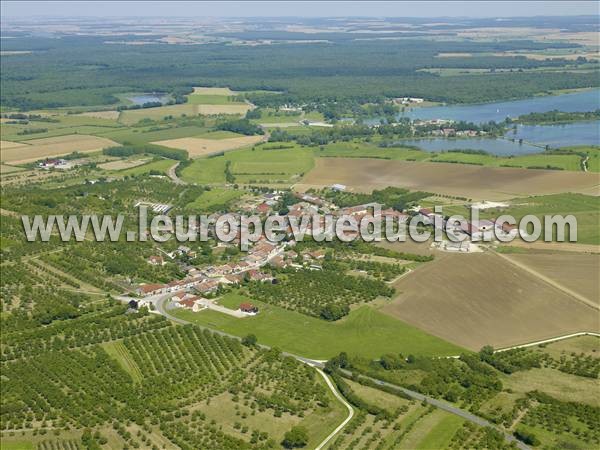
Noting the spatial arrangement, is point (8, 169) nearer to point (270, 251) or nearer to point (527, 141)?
point (270, 251)

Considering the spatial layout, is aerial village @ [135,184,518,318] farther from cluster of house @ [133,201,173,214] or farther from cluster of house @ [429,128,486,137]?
cluster of house @ [429,128,486,137]

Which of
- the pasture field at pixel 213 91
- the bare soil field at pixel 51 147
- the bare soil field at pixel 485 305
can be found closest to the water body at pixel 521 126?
the pasture field at pixel 213 91

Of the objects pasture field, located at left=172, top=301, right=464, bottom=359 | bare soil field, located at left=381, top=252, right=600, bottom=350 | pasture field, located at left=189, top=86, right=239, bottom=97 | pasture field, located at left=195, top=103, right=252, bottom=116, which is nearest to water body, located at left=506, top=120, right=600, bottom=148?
pasture field, located at left=195, top=103, right=252, bottom=116

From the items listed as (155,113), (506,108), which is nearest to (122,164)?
(155,113)

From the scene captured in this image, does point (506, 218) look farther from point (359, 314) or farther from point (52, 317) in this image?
point (52, 317)

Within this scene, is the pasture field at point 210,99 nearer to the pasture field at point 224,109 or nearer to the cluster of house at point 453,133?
the pasture field at point 224,109

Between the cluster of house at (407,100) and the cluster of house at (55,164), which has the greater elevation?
the cluster of house at (407,100)
